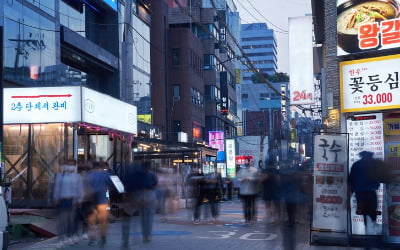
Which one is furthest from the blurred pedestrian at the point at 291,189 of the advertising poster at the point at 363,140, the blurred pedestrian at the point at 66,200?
the blurred pedestrian at the point at 66,200

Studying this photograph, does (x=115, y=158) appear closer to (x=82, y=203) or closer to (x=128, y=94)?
(x=128, y=94)

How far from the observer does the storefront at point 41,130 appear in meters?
23.2

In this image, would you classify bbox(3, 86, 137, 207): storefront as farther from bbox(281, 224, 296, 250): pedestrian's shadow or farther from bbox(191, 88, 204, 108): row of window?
bbox(191, 88, 204, 108): row of window

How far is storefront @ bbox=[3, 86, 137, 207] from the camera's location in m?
23.2

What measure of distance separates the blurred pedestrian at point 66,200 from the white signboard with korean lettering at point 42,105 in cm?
857

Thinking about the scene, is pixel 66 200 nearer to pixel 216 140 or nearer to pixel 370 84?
pixel 370 84

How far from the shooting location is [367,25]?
44.4 feet

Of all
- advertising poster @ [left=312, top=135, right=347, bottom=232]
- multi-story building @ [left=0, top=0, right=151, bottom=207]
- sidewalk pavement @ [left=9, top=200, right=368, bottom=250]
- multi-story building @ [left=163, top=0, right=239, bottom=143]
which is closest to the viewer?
advertising poster @ [left=312, top=135, right=347, bottom=232]

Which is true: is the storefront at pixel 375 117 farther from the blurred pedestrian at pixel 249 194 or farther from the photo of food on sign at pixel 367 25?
the blurred pedestrian at pixel 249 194

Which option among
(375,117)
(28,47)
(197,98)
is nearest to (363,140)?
(375,117)

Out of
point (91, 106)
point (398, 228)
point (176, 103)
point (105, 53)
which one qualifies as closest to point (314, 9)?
point (91, 106)

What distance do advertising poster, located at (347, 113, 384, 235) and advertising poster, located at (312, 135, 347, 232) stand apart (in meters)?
0.26

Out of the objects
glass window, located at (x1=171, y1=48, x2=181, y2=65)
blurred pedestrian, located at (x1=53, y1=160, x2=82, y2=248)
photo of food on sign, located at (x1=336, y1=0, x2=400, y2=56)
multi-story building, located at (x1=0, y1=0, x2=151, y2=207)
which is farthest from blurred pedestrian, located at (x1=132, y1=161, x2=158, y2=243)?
glass window, located at (x1=171, y1=48, x2=181, y2=65)

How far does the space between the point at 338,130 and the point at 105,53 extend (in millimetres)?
29528
